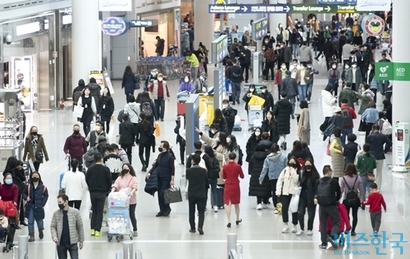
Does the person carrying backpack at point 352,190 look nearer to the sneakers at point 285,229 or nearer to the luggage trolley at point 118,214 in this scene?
the sneakers at point 285,229

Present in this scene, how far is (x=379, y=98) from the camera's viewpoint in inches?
1438

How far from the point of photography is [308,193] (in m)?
17.5

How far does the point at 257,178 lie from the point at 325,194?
2.73m

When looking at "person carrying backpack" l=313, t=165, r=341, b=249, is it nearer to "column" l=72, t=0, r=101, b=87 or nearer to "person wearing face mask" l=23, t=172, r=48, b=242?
"person wearing face mask" l=23, t=172, r=48, b=242

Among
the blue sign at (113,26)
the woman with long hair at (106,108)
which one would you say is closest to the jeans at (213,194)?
the woman with long hair at (106,108)

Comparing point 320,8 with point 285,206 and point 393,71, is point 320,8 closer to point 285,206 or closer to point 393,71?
point 393,71

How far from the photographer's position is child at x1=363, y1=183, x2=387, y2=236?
17266mm

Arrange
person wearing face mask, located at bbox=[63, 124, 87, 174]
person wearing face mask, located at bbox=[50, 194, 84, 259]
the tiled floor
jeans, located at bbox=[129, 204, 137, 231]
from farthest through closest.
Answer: person wearing face mask, located at bbox=[63, 124, 87, 174], jeans, located at bbox=[129, 204, 137, 231], the tiled floor, person wearing face mask, located at bbox=[50, 194, 84, 259]

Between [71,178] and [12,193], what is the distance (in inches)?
38.0

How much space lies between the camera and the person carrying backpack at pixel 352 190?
17.5 metres

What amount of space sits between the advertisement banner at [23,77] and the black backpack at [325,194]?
17505mm

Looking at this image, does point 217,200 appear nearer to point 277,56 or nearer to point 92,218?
point 92,218

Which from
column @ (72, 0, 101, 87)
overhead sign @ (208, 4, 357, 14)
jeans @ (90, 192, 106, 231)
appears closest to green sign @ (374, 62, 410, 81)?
jeans @ (90, 192, 106, 231)

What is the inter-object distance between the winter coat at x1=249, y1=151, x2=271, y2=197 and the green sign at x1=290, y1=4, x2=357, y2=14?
19452 millimetres
